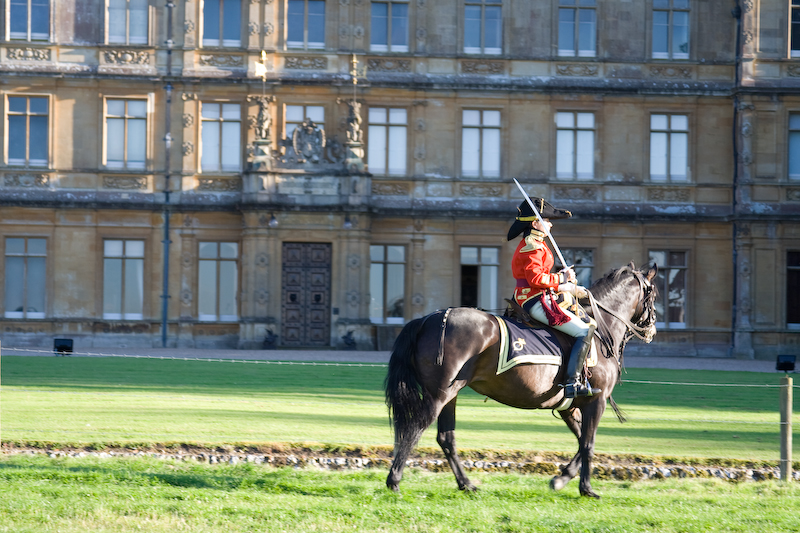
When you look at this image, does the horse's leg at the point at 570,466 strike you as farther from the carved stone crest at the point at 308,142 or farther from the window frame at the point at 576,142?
the window frame at the point at 576,142

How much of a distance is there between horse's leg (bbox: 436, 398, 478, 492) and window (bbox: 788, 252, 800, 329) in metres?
25.3

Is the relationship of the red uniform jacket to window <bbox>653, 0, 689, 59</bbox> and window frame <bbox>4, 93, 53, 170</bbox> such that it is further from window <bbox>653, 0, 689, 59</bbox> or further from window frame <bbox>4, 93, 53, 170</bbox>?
window frame <bbox>4, 93, 53, 170</bbox>

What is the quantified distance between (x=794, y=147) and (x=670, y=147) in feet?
13.4

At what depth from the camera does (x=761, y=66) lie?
30203 millimetres

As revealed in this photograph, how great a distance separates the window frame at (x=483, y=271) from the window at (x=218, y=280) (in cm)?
760

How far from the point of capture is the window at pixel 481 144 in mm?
30703

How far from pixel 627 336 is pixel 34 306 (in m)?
25.1

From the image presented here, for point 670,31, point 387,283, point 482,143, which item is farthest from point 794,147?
point 387,283

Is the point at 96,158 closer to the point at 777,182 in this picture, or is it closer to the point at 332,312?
the point at 332,312

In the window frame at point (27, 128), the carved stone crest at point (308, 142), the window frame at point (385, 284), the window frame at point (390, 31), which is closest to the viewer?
the carved stone crest at point (308, 142)

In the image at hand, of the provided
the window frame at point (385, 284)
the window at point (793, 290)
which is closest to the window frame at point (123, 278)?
the window frame at point (385, 284)

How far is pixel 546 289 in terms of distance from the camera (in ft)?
28.2

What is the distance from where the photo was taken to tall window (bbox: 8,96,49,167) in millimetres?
29781

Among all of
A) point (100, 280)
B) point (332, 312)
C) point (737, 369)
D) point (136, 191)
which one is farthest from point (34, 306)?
point (737, 369)
